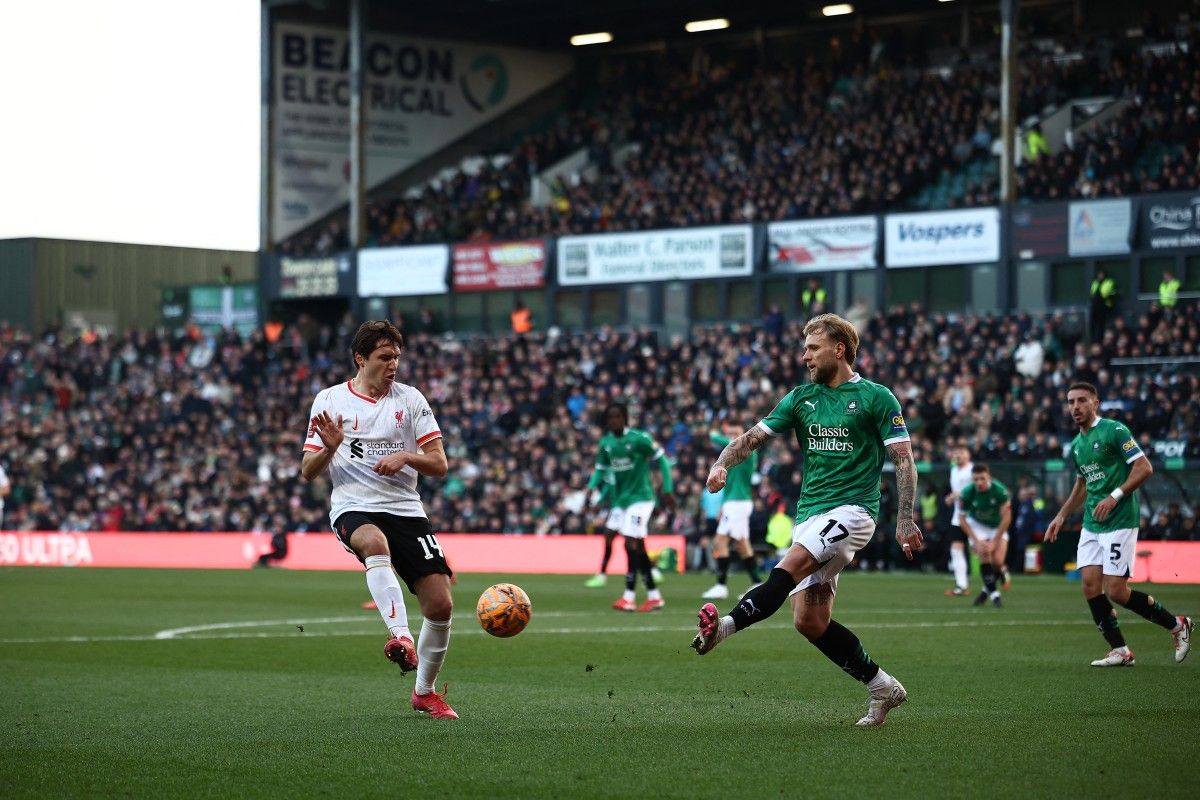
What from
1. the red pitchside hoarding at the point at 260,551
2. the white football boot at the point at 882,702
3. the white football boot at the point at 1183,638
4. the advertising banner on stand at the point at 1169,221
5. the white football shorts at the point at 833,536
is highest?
the advertising banner on stand at the point at 1169,221

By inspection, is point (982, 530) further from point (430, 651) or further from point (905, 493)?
point (430, 651)

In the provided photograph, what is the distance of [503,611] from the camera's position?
10547mm

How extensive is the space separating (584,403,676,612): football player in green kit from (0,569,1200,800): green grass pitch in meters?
1.54

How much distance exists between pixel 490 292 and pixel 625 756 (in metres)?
39.2

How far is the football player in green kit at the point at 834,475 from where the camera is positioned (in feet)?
31.1

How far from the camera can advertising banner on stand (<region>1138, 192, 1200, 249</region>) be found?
36.8 meters

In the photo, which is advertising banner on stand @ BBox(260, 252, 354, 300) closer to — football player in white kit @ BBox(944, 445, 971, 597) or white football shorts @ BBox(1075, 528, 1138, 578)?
football player in white kit @ BBox(944, 445, 971, 597)

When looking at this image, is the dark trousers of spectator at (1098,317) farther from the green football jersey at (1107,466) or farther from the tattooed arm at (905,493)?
the tattooed arm at (905,493)

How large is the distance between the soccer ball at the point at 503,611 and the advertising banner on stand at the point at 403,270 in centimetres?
3760

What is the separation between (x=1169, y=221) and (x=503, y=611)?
29.8 meters

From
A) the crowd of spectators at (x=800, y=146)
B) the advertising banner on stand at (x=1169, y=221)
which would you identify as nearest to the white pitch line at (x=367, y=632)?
the advertising banner on stand at (x=1169, y=221)

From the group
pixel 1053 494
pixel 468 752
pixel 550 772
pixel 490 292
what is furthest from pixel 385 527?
pixel 490 292

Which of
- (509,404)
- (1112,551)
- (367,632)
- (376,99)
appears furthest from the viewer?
(376,99)

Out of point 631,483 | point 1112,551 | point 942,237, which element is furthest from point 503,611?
point 942,237
